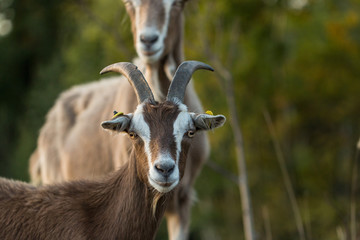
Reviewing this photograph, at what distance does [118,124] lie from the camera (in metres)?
6.45

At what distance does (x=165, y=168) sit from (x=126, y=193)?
98cm

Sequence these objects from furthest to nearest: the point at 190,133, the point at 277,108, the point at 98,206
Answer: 1. the point at 277,108
2. the point at 98,206
3. the point at 190,133

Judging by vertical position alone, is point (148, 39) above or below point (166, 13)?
below

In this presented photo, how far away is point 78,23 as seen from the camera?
4072cm

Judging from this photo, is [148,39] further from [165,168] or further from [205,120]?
[165,168]

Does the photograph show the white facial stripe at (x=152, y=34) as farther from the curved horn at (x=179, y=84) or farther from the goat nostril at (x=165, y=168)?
the goat nostril at (x=165, y=168)

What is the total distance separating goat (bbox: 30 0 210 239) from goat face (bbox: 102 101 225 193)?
170 cm

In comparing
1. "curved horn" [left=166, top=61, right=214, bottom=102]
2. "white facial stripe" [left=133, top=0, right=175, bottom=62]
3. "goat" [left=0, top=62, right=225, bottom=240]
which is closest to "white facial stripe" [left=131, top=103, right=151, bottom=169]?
"goat" [left=0, top=62, right=225, bottom=240]

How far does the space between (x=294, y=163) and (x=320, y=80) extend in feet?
14.9

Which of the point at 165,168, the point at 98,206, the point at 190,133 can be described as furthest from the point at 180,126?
the point at 98,206

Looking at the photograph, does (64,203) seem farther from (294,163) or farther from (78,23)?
(78,23)

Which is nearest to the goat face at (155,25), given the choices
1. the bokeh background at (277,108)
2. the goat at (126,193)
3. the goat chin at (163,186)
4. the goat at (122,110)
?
the goat at (122,110)

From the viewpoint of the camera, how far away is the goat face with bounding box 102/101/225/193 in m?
6.14

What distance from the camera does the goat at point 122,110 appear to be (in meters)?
8.30
